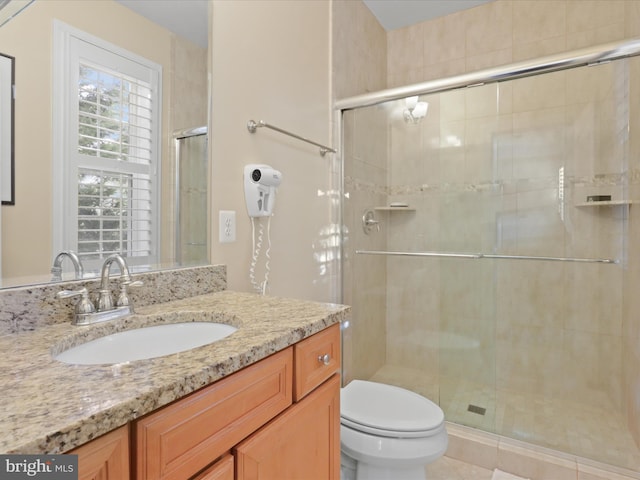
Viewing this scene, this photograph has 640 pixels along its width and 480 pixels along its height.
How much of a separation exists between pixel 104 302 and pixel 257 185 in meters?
0.71

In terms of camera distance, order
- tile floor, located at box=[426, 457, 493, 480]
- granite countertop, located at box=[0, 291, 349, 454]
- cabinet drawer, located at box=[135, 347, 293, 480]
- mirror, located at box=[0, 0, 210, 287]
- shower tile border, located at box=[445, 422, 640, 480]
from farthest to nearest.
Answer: tile floor, located at box=[426, 457, 493, 480] < shower tile border, located at box=[445, 422, 640, 480] < mirror, located at box=[0, 0, 210, 287] < cabinet drawer, located at box=[135, 347, 293, 480] < granite countertop, located at box=[0, 291, 349, 454]

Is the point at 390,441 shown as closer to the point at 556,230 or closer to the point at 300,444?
the point at 300,444

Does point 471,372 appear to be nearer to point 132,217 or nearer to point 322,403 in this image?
point 322,403

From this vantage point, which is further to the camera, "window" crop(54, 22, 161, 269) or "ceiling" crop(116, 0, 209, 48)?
"ceiling" crop(116, 0, 209, 48)

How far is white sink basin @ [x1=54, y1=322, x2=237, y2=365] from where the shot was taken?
2.52 feet

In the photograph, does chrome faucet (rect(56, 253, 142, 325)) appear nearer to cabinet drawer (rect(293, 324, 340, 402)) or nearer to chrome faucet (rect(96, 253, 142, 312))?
chrome faucet (rect(96, 253, 142, 312))

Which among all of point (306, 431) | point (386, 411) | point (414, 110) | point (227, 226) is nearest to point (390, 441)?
point (386, 411)

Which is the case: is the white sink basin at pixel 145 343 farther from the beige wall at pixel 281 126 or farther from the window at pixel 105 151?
the beige wall at pixel 281 126

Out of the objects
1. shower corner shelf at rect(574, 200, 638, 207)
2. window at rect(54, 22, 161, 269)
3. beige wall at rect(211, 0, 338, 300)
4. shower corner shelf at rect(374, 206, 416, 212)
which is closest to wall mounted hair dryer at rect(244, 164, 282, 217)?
beige wall at rect(211, 0, 338, 300)

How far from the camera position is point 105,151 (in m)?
0.99

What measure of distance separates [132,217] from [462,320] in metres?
1.96

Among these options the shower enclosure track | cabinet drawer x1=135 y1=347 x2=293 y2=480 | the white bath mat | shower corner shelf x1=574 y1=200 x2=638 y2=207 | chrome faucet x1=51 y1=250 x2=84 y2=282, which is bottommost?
the white bath mat

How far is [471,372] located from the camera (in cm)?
217

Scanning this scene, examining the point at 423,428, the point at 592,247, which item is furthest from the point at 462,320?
the point at 423,428
